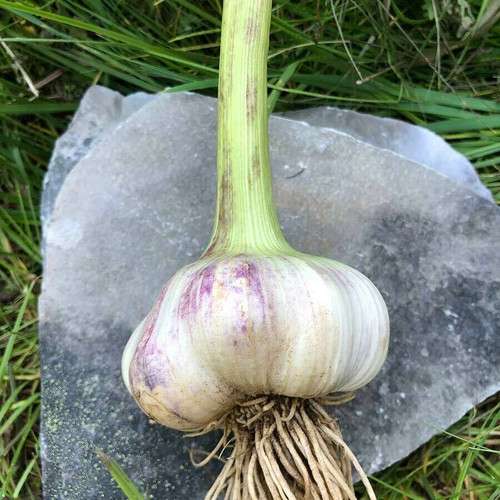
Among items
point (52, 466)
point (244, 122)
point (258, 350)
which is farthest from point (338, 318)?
point (52, 466)

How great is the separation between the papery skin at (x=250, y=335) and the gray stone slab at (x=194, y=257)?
0.24 m

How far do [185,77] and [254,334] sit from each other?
0.74 metres

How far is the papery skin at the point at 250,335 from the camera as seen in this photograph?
0.89 meters

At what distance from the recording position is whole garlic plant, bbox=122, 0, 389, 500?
0.90 meters

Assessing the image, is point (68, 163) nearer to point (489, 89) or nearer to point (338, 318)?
point (338, 318)

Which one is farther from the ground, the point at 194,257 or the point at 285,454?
→ the point at 194,257

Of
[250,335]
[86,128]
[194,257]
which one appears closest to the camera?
[250,335]

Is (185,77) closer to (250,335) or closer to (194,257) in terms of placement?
(194,257)

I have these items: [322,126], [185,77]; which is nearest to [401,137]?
[322,126]

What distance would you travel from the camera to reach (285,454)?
1.02m

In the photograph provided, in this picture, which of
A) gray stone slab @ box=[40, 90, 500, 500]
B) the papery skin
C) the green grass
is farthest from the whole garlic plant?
the green grass

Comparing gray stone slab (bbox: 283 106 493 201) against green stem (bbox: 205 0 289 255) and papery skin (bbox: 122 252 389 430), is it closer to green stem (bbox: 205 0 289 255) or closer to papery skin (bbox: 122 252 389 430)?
green stem (bbox: 205 0 289 255)

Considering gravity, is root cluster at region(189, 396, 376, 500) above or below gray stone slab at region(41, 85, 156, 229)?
below

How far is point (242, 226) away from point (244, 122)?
166 millimetres
